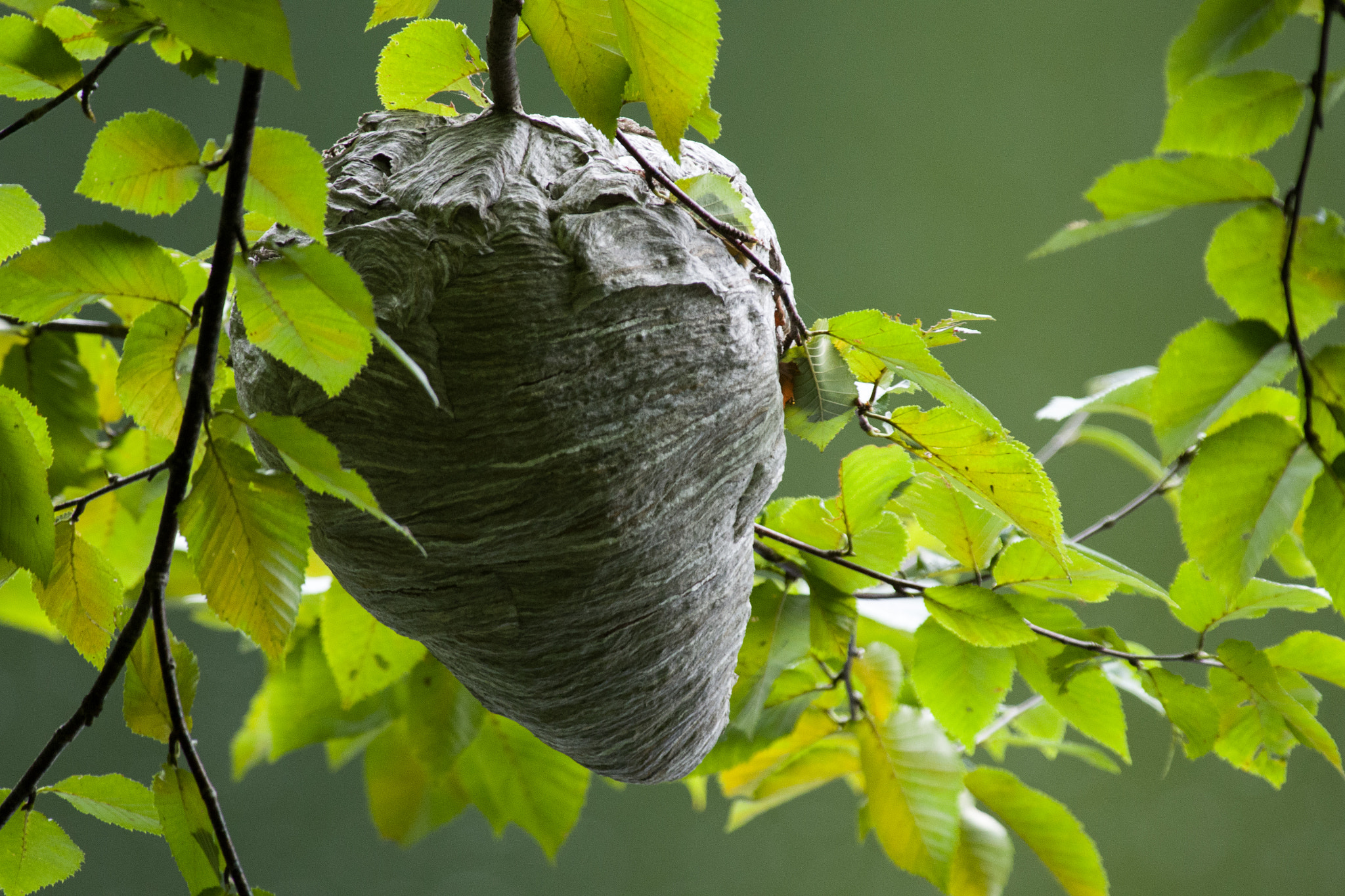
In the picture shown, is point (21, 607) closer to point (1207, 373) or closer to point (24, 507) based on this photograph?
point (24, 507)

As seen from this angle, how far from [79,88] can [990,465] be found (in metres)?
0.35

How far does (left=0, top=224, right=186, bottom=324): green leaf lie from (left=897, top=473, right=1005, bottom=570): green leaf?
0.36m

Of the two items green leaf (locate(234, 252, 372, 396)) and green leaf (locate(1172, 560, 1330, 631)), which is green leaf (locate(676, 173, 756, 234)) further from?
green leaf (locate(1172, 560, 1330, 631))

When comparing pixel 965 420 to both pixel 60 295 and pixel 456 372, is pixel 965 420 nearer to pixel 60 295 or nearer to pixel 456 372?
pixel 456 372

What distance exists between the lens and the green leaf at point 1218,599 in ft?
1.49

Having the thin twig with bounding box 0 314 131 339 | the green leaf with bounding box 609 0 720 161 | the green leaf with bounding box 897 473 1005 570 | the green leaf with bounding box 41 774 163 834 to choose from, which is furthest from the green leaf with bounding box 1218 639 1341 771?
the thin twig with bounding box 0 314 131 339

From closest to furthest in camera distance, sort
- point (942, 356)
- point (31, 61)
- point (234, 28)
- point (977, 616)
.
Answer: point (234, 28), point (31, 61), point (977, 616), point (942, 356)

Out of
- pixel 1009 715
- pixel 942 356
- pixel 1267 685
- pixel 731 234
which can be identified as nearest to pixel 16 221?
pixel 731 234

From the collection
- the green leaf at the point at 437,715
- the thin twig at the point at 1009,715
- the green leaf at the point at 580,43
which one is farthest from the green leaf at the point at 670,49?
the thin twig at the point at 1009,715

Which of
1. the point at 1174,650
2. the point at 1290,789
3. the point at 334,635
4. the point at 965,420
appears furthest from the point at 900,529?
the point at 1290,789

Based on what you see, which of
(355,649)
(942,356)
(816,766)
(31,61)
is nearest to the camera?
(31,61)

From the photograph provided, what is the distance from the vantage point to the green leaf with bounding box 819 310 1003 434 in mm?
332

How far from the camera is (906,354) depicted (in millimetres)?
342

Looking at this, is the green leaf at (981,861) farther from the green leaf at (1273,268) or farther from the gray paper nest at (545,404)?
the green leaf at (1273,268)
